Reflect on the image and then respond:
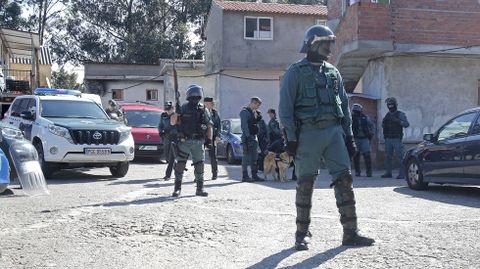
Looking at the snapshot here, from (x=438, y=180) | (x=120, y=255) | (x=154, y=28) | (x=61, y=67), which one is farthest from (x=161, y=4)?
(x=120, y=255)

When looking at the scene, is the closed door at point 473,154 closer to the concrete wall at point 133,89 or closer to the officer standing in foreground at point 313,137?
the officer standing in foreground at point 313,137

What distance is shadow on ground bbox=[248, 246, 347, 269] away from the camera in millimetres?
5112

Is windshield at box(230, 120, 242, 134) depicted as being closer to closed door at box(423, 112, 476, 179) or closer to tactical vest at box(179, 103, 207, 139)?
closed door at box(423, 112, 476, 179)

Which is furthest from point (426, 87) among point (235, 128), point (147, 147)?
point (147, 147)

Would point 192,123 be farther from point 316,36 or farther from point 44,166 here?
point 44,166

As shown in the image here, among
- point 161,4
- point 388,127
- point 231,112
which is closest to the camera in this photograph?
point 388,127

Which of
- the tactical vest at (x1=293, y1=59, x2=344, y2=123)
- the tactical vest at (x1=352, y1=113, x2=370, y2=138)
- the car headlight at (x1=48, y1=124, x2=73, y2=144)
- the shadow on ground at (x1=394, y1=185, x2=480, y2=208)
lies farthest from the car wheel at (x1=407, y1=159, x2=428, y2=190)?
the car headlight at (x1=48, y1=124, x2=73, y2=144)

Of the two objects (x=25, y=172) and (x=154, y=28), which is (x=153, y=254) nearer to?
(x=25, y=172)

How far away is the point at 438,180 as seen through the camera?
1062 centimetres

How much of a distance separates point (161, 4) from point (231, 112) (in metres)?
23.7

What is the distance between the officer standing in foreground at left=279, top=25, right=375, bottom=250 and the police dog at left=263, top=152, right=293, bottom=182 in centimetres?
696

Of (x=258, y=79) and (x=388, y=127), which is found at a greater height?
(x=258, y=79)

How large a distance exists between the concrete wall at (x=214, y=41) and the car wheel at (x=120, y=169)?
1484 cm

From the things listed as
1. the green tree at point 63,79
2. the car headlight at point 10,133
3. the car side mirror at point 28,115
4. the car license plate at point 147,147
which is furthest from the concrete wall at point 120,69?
the car headlight at point 10,133
